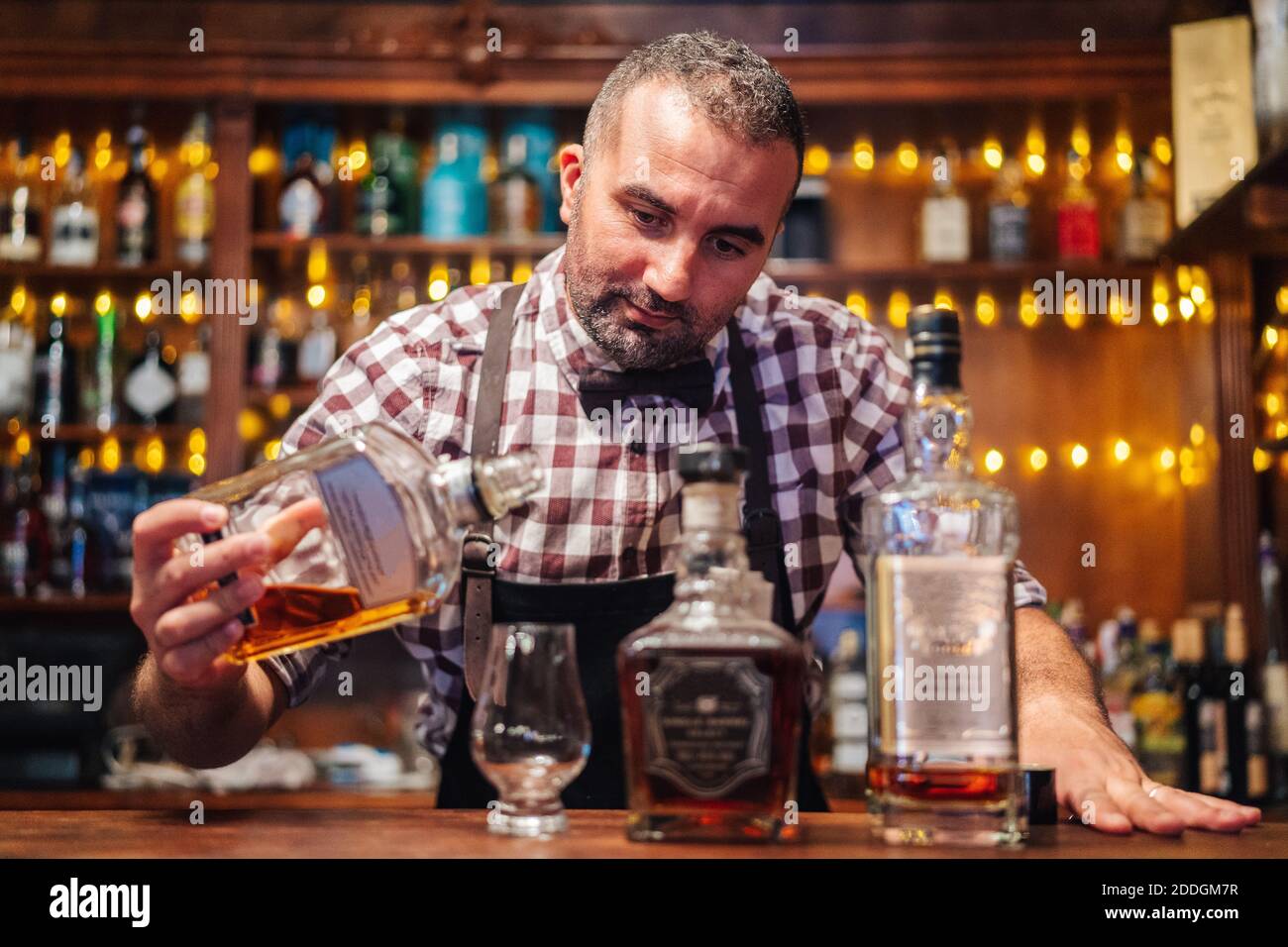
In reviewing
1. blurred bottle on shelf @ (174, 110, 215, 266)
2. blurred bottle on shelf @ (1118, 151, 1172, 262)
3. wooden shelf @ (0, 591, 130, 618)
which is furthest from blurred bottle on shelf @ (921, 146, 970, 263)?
wooden shelf @ (0, 591, 130, 618)

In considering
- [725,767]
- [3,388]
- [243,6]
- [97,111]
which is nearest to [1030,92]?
[243,6]

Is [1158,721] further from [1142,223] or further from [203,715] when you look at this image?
[203,715]

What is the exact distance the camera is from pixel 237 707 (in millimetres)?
1201

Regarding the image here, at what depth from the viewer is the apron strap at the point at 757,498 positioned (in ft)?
4.57

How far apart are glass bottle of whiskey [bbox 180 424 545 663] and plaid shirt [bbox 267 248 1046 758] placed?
18.1 inches

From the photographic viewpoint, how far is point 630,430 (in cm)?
156

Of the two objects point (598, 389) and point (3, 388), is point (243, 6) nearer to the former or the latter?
point (3, 388)

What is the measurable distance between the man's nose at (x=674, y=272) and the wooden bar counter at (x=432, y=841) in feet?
1.68

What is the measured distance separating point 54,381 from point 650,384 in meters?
2.26

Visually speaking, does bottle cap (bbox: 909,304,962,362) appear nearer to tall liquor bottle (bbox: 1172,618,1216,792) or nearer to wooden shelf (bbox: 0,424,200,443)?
tall liquor bottle (bbox: 1172,618,1216,792)

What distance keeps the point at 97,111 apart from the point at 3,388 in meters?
0.72

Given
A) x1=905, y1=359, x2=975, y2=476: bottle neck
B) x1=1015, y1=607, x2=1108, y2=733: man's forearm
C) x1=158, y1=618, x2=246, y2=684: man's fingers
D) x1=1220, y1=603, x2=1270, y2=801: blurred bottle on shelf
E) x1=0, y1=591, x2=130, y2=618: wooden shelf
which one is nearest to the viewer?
x1=905, y1=359, x2=975, y2=476: bottle neck

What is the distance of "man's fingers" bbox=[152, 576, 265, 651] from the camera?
A: 35.4 inches
